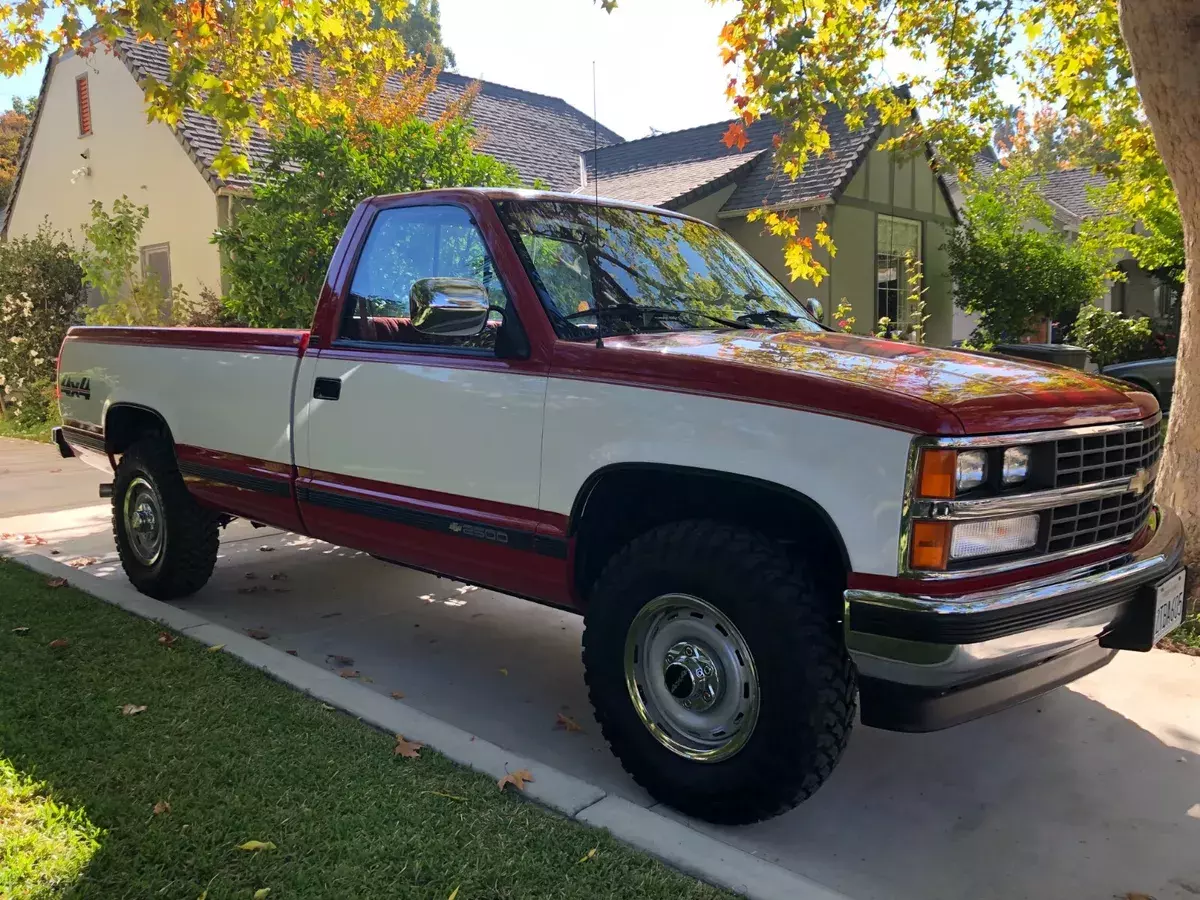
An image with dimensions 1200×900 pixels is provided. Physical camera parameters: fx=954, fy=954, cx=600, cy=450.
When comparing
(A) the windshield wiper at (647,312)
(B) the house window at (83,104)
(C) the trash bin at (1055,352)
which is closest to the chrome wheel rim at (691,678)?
(A) the windshield wiper at (647,312)

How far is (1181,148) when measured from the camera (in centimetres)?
496

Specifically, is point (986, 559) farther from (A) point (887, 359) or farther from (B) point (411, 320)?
(B) point (411, 320)

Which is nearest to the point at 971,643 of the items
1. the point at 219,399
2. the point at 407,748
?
the point at 407,748

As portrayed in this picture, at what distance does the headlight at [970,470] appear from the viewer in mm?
2607

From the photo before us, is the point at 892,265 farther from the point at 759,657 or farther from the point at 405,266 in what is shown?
the point at 759,657

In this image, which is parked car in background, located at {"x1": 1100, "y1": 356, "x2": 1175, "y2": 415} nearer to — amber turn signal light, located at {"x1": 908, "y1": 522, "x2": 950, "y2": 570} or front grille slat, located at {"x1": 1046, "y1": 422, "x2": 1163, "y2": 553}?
front grille slat, located at {"x1": 1046, "y1": 422, "x2": 1163, "y2": 553}

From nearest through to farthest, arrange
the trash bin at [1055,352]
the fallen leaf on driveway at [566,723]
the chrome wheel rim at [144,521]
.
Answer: the fallen leaf on driveway at [566,723] → the chrome wheel rim at [144,521] → the trash bin at [1055,352]

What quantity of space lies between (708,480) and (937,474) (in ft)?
2.62

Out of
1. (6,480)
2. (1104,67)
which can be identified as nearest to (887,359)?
(1104,67)

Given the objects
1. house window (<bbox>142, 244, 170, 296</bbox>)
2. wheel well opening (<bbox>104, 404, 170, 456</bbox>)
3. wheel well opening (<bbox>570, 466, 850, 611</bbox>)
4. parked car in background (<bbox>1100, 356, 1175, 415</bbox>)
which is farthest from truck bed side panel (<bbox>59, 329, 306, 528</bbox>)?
house window (<bbox>142, 244, 170, 296</bbox>)

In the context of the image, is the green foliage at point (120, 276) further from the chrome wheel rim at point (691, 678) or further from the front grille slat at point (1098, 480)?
the front grille slat at point (1098, 480)

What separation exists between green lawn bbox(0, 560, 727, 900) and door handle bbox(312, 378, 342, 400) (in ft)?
4.24

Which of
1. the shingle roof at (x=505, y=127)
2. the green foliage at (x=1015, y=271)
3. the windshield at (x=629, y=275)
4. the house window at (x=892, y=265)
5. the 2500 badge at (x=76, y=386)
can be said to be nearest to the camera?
the windshield at (x=629, y=275)

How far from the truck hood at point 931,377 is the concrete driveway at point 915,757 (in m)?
1.38
